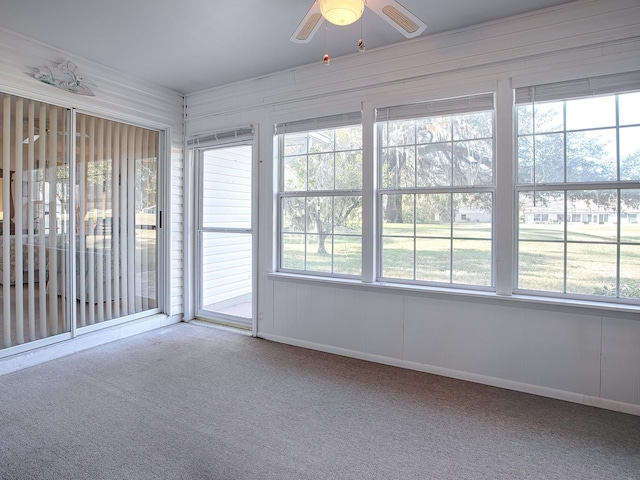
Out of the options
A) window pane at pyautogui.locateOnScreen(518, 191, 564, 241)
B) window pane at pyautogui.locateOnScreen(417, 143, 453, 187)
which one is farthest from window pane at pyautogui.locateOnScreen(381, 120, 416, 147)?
window pane at pyautogui.locateOnScreen(518, 191, 564, 241)

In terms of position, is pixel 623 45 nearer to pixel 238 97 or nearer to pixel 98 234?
pixel 238 97

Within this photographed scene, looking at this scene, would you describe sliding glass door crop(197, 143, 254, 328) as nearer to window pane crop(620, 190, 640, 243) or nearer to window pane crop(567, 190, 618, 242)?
window pane crop(567, 190, 618, 242)

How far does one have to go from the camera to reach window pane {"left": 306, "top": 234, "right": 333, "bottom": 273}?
3.69m

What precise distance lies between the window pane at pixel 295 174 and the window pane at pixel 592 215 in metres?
2.30

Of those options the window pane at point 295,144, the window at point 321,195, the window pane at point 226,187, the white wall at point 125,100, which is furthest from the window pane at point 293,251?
the white wall at point 125,100

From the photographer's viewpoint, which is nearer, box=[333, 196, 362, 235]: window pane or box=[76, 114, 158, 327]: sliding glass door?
box=[333, 196, 362, 235]: window pane

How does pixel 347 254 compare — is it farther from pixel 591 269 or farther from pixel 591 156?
pixel 591 156

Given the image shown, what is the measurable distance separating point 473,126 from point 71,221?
3.75 meters

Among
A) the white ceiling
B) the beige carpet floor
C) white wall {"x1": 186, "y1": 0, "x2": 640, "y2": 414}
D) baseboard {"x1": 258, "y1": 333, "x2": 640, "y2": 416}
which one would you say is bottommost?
the beige carpet floor

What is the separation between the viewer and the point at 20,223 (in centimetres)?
318

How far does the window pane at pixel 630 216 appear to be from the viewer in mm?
2516

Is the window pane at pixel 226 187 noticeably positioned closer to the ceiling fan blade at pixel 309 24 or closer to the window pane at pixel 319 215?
the window pane at pixel 319 215

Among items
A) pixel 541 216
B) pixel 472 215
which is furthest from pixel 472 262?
pixel 541 216

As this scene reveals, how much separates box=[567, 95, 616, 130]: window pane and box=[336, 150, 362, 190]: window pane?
1660 millimetres
